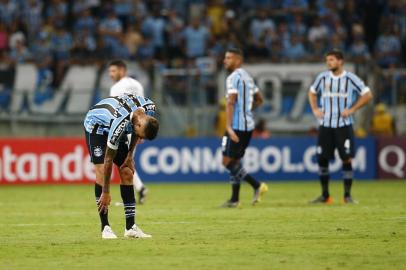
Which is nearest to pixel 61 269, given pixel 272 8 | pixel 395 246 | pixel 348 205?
pixel 395 246

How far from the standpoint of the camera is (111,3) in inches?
1165

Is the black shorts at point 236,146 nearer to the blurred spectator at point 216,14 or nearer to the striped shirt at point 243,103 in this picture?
the striped shirt at point 243,103

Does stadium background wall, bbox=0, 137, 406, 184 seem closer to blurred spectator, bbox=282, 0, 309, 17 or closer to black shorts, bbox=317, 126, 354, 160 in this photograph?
blurred spectator, bbox=282, 0, 309, 17

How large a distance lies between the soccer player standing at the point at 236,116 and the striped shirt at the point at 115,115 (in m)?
4.87

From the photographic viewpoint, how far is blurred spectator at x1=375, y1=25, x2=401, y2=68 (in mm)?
27156

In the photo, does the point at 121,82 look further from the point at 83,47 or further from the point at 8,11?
the point at 8,11

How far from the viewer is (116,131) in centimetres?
1103

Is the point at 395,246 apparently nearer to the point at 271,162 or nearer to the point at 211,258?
the point at 211,258

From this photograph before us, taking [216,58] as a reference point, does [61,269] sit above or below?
below

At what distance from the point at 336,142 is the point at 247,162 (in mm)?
7660

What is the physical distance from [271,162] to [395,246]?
14.1m

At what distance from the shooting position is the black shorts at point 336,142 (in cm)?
1708

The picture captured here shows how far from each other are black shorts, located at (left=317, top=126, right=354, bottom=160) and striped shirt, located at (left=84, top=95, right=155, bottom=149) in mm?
6211

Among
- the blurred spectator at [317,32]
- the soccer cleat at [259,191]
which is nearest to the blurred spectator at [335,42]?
the blurred spectator at [317,32]
